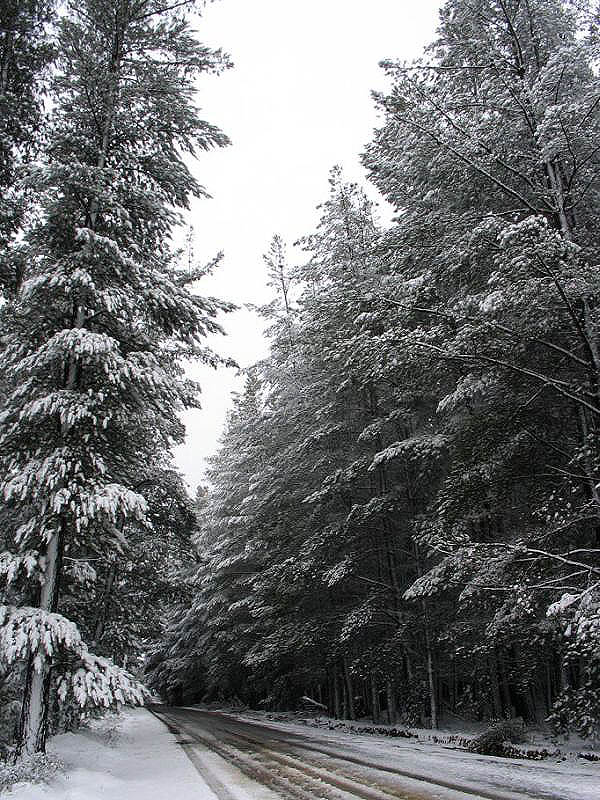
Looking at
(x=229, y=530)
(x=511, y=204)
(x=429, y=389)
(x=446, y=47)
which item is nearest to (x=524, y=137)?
(x=511, y=204)

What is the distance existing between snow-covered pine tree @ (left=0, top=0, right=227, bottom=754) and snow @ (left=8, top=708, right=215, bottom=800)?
949mm

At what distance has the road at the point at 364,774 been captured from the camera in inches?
238

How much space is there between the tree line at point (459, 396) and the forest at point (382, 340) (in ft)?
0.29

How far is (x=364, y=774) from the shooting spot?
24.5ft

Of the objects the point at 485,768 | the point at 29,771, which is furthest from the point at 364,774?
the point at 29,771

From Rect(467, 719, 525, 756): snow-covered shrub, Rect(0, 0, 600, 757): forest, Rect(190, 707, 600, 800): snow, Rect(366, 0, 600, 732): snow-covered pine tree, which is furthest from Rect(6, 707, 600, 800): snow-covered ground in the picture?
Rect(366, 0, 600, 732): snow-covered pine tree

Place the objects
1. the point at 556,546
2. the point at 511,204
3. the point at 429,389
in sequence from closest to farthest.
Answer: the point at 556,546
the point at 511,204
the point at 429,389

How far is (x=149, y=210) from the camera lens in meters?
10.3

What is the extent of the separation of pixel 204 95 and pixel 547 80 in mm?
6662

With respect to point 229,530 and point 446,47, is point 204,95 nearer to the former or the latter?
point 446,47

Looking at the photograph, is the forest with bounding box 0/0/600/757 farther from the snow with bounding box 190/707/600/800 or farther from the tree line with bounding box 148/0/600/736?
the snow with bounding box 190/707/600/800

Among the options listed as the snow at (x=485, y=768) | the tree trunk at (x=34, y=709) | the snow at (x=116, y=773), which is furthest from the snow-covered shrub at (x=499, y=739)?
the tree trunk at (x=34, y=709)

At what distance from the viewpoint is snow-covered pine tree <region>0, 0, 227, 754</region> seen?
7492 millimetres

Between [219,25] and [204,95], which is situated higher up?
[219,25]
